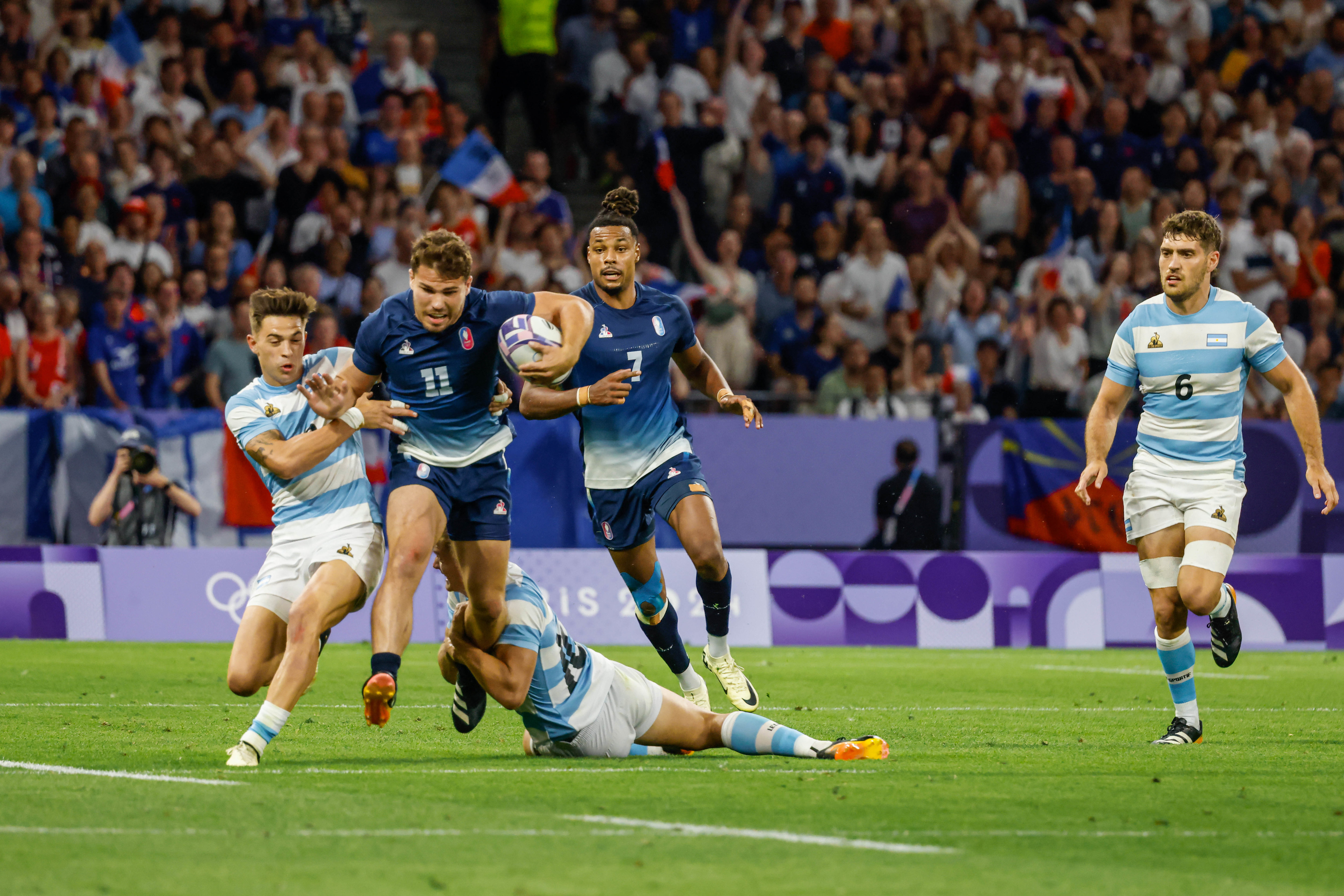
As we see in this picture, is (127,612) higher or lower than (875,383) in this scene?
lower

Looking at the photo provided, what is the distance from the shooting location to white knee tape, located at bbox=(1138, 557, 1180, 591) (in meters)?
9.16

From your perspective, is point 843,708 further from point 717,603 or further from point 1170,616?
point 1170,616

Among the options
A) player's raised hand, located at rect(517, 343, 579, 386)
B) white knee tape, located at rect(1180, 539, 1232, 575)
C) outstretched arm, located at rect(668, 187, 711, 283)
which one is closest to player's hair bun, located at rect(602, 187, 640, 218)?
player's raised hand, located at rect(517, 343, 579, 386)

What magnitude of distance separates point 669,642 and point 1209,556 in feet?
9.76

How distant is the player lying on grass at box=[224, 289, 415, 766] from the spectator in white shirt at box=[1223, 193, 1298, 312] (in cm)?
1394

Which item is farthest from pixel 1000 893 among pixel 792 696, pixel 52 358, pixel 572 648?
pixel 52 358

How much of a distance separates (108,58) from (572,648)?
509 inches

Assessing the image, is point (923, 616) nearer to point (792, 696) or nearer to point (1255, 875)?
point (792, 696)

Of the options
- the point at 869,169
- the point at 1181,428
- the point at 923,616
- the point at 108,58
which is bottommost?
the point at 923,616

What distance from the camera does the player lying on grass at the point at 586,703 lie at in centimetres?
738

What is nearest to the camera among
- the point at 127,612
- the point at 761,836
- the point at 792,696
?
the point at 761,836

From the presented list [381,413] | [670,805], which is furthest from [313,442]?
[670,805]

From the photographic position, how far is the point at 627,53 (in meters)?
20.2

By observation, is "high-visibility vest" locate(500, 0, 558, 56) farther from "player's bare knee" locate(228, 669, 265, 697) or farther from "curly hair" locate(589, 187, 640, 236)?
"player's bare knee" locate(228, 669, 265, 697)
